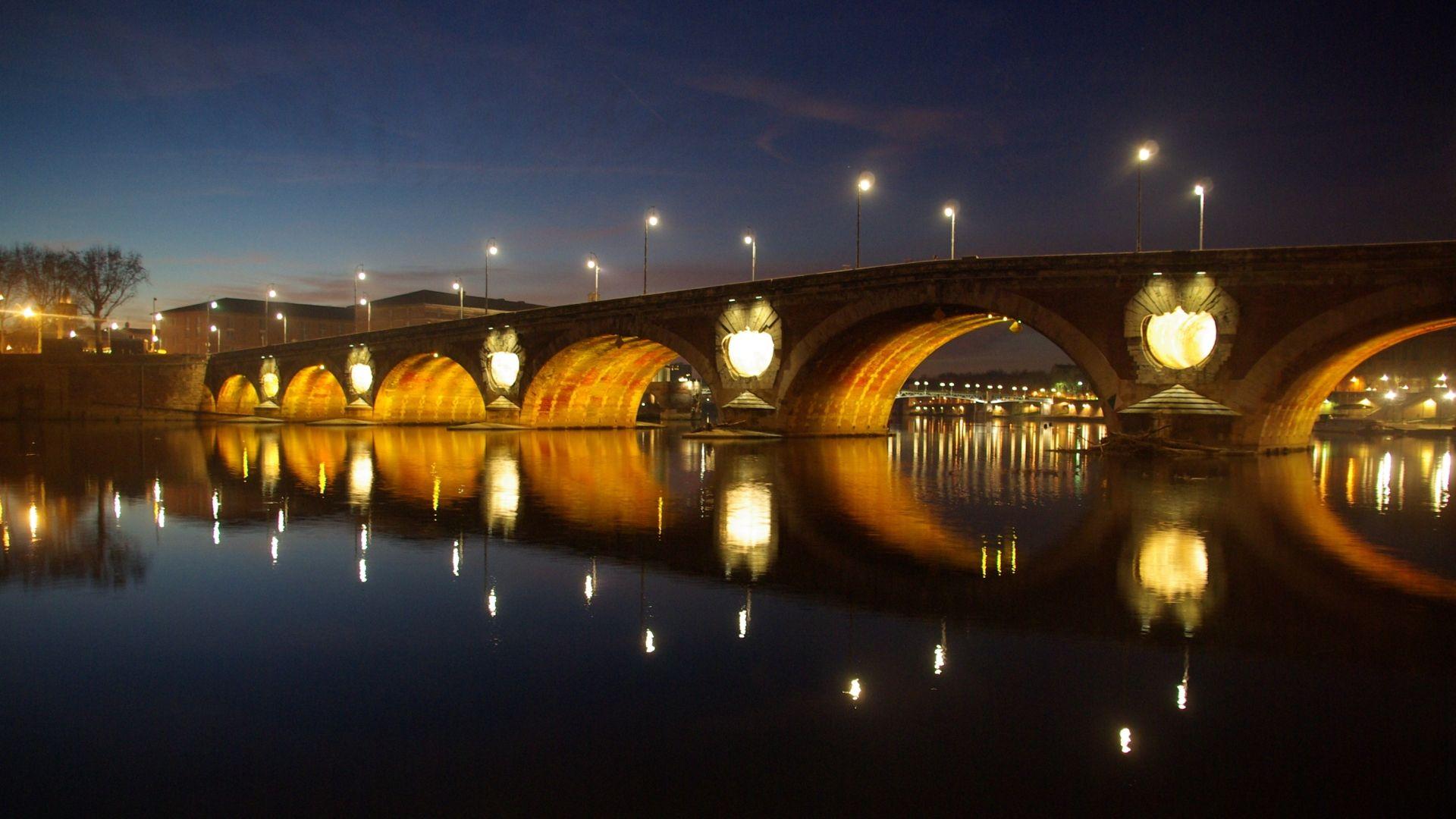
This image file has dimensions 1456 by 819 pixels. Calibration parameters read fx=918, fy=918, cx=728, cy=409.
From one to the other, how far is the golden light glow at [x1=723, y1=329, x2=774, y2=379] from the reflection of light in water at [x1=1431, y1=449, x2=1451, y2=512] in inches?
804

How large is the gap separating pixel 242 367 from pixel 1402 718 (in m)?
78.2

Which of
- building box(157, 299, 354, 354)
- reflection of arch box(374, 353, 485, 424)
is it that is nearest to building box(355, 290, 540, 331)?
building box(157, 299, 354, 354)

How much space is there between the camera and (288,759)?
4.51 meters

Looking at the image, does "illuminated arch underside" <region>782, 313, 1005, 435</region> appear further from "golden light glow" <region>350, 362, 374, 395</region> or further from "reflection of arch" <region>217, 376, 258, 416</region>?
"reflection of arch" <region>217, 376, 258, 416</region>

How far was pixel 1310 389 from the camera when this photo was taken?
27.0 metres

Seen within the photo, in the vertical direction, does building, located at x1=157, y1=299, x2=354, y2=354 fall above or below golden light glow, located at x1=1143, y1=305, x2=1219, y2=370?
above

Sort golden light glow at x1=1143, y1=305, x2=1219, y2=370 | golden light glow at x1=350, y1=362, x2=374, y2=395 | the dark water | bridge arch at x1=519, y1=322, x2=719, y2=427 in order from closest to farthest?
the dark water
golden light glow at x1=1143, y1=305, x2=1219, y2=370
bridge arch at x1=519, y1=322, x2=719, y2=427
golden light glow at x1=350, y1=362, x2=374, y2=395

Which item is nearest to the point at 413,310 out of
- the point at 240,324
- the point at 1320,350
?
the point at 240,324

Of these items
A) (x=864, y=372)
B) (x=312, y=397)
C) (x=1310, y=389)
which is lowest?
(x=312, y=397)

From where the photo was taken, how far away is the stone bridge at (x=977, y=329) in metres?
23.4

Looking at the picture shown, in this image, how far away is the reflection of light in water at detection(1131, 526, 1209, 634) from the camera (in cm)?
755

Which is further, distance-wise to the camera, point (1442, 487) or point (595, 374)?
point (595, 374)

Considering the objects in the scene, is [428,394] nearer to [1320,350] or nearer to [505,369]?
[505,369]

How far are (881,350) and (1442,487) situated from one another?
2016 centimetres
